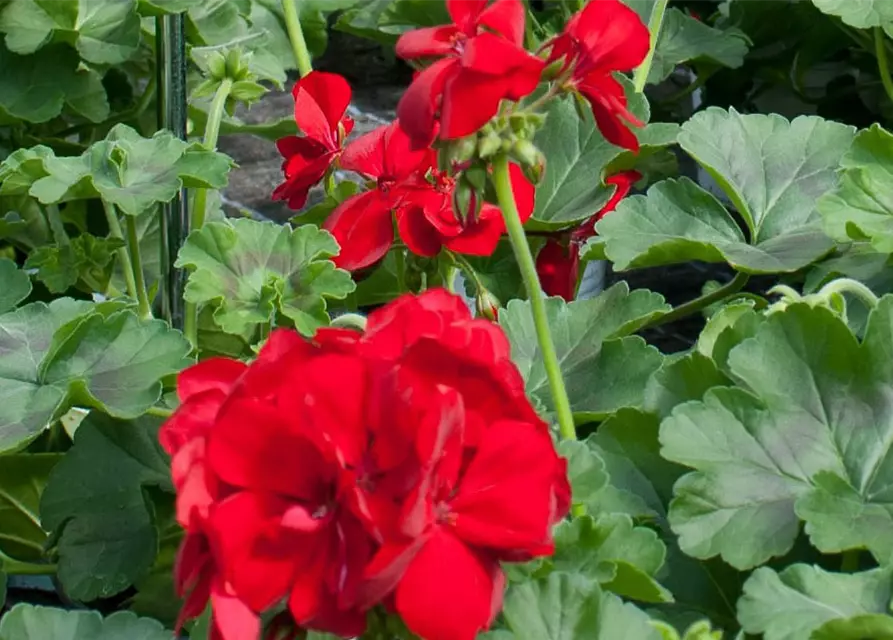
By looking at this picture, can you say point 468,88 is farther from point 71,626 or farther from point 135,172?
point 135,172

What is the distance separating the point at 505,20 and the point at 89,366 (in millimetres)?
448

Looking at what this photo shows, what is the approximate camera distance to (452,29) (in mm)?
699

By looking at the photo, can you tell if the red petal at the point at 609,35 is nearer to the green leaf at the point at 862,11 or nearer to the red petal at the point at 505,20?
the red petal at the point at 505,20

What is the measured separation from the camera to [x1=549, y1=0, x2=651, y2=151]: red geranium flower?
69 centimetres

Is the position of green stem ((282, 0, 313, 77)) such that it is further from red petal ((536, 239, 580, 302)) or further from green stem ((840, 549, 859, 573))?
green stem ((840, 549, 859, 573))

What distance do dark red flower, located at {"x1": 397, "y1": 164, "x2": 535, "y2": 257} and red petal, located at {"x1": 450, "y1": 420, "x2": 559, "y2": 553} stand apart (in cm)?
40

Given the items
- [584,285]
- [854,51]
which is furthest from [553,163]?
[854,51]

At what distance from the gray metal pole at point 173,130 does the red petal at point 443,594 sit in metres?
0.67

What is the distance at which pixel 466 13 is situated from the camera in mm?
710

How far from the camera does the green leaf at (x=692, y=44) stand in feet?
5.71

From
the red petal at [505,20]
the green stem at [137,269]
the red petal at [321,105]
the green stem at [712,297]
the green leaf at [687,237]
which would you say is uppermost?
the red petal at [505,20]

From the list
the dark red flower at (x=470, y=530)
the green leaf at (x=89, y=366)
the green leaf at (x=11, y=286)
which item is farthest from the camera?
the green leaf at (x=11, y=286)

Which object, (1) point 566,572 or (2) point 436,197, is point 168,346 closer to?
(2) point 436,197

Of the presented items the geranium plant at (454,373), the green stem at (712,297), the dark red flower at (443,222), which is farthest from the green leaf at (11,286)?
the green stem at (712,297)
